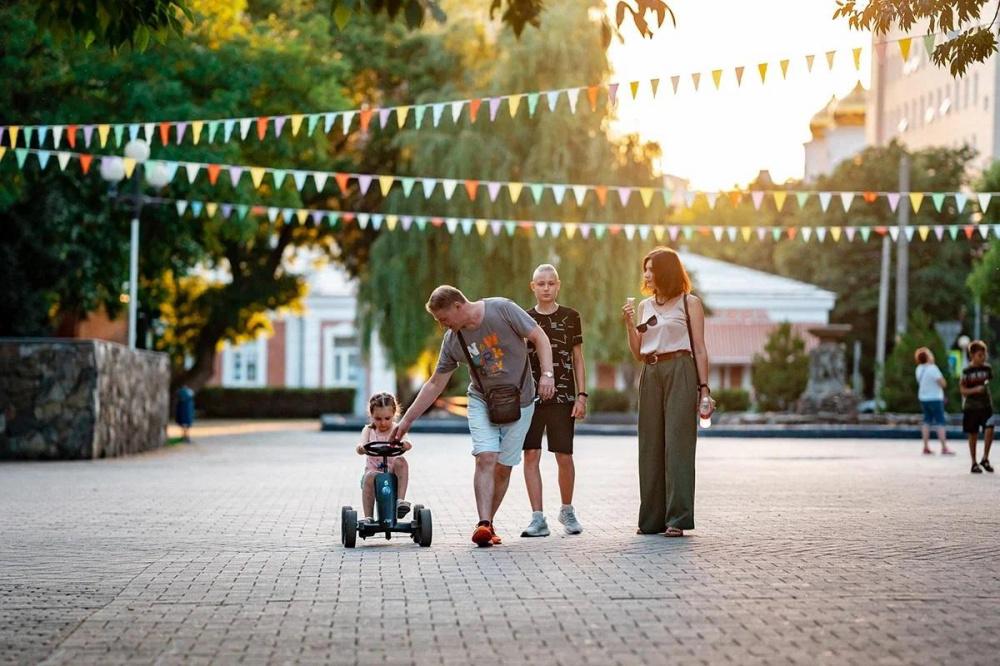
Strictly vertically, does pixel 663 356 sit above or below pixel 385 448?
above

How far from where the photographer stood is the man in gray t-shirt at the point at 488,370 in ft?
39.8

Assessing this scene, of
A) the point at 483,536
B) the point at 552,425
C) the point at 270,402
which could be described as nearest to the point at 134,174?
the point at 552,425

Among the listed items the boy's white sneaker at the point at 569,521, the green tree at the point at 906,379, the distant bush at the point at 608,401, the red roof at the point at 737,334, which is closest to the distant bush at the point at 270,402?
the distant bush at the point at 608,401

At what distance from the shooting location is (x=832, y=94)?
20.6 metres

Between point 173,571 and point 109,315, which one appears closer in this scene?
point 173,571

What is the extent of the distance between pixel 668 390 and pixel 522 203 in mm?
31862

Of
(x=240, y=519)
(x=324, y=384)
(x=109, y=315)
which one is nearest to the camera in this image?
(x=240, y=519)

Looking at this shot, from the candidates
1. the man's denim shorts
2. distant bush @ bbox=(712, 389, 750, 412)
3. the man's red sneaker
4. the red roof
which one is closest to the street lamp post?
the man's denim shorts

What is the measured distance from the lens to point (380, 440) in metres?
12.4

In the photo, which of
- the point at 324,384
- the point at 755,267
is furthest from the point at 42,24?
the point at 755,267

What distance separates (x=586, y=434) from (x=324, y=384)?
117ft

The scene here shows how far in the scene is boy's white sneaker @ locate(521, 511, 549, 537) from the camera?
1295 cm

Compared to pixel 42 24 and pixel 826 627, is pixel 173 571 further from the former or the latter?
pixel 826 627

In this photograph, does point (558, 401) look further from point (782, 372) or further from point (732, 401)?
point (732, 401)
